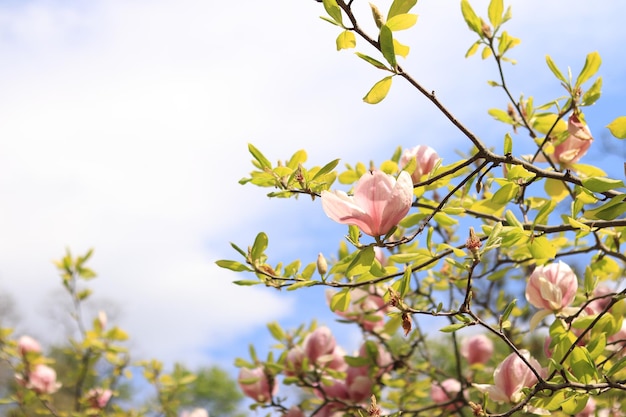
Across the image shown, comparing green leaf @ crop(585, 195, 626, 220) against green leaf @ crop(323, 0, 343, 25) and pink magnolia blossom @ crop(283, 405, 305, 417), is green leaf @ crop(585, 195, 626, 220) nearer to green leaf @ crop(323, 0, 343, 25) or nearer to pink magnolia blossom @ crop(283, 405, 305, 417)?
green leaf @ crop(323, 0, 343, 25)

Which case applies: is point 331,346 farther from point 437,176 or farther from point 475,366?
point 437,176

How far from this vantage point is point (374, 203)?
0.91 m

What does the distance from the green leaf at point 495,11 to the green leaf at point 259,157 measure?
606mm

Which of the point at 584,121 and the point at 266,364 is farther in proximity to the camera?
the point at 266,364

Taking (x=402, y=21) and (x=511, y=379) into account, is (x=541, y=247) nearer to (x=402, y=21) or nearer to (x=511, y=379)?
(x=511, y=379)

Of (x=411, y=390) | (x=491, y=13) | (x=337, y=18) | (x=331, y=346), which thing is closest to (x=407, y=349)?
(x=411, y=390)

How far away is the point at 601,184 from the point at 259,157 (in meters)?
0.59

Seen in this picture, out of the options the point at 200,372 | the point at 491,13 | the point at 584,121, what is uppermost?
the point at 200,372

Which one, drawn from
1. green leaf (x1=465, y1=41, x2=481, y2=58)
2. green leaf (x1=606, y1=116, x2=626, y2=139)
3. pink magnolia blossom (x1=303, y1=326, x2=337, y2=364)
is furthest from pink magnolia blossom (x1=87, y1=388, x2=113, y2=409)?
green leaf (x1=606, y1=116, x2=626, y2=139)

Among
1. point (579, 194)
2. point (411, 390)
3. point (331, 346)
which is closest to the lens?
point (579, 194)

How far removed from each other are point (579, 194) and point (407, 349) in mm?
989

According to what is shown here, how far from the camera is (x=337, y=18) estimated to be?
3.02 ft

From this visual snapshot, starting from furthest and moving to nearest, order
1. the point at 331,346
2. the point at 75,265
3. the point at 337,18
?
1. the point at 75,265
2. the point at 331,346
3. the point at 337,18

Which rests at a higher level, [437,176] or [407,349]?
[407,349]
